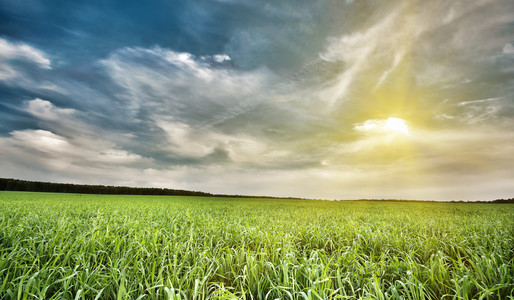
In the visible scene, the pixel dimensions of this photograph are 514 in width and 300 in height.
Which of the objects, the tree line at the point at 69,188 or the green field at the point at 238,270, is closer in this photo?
the green field at the point at 238,270

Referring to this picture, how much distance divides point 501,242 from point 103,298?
974cm

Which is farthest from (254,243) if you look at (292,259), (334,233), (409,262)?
(409,262)

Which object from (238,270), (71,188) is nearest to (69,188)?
(71,188)

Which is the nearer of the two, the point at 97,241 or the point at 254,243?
the point at 97,241

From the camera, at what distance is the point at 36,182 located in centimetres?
7694

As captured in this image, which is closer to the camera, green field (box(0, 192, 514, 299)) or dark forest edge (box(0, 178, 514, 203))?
green field (box(0, 192, 514, 299))

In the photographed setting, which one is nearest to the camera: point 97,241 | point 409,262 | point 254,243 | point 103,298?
point 103,298

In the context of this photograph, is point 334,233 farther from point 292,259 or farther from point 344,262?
point 292,259

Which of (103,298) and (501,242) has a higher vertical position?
(501,242)

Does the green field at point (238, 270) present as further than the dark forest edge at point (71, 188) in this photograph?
No

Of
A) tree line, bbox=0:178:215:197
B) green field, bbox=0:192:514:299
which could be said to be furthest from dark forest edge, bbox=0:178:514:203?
green field, bbox=0:192:514:299

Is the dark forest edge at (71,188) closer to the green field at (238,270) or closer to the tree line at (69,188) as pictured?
the tree line at (69,188)

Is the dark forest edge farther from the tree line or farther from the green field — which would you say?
the green field

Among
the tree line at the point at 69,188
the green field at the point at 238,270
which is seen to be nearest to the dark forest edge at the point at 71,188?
the tree line at the point at 69,188
